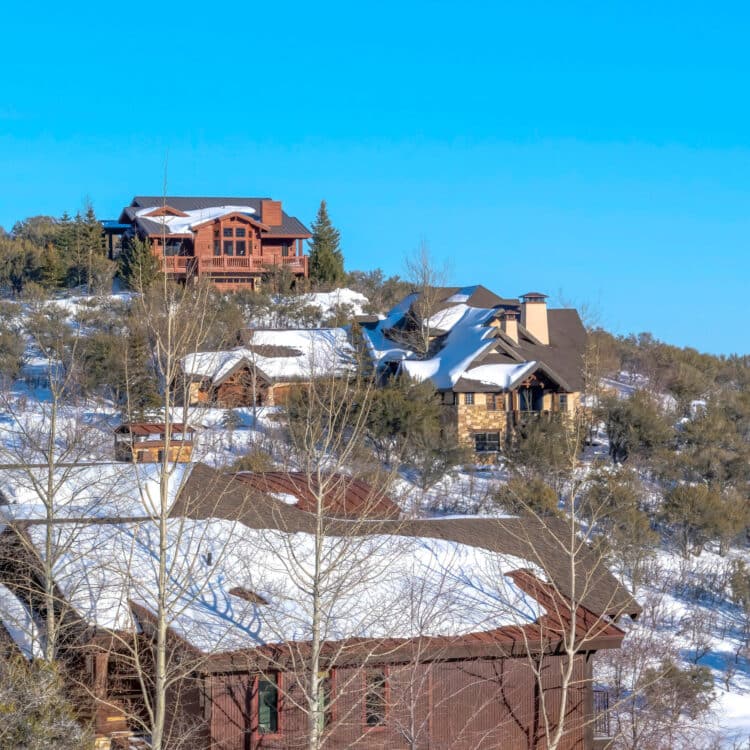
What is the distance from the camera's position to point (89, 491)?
15.5 m

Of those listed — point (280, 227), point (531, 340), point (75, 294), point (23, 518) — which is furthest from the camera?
point (280, 227)

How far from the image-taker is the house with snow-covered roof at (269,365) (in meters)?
35.1

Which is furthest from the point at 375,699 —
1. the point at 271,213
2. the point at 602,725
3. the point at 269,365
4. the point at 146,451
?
the point at 271,213

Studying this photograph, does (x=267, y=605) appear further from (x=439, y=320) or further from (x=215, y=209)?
(x=215, y=209)

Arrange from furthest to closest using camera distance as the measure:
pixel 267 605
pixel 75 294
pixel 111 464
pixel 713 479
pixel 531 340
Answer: pixel 75 294 → pixel 531 340 → pixel 713 479 → pixel 111 464 → pixel 267 605

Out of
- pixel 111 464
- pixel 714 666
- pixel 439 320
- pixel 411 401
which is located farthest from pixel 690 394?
pixel 111 464

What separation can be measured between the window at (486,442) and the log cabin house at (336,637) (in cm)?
2022

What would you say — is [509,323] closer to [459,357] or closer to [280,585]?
[459,357]

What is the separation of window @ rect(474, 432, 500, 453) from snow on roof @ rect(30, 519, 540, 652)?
2024 cm

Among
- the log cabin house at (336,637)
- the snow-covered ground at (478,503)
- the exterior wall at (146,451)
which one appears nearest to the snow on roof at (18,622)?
the log cabin house at (336,637)

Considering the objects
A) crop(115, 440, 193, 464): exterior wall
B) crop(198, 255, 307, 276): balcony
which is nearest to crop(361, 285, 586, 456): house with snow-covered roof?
crop(198, 255, 307, 276): balcony

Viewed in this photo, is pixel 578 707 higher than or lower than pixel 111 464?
lower

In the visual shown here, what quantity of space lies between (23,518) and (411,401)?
19233 millimetres

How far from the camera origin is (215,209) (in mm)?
56781
